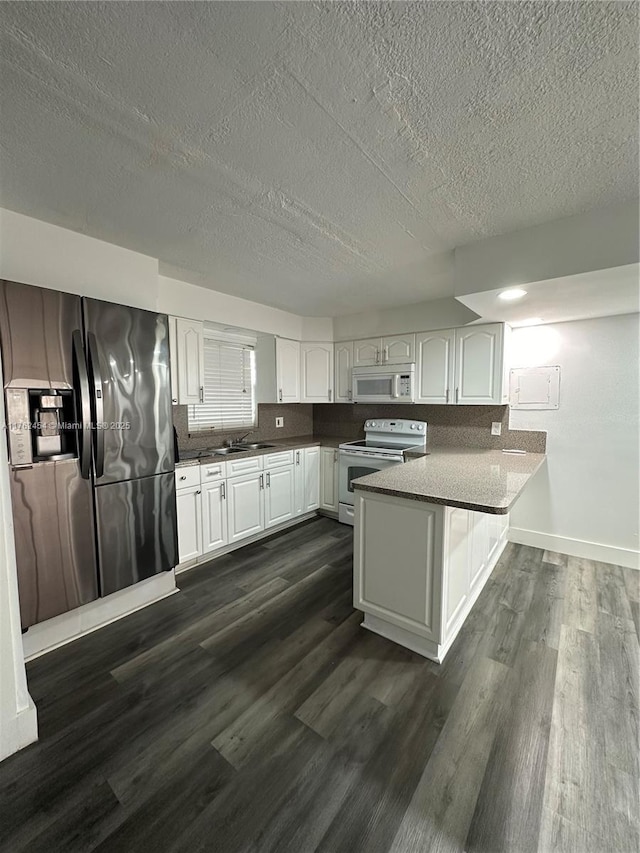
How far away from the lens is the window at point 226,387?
12.0 ft

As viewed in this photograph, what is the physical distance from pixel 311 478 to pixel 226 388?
4.67 ft

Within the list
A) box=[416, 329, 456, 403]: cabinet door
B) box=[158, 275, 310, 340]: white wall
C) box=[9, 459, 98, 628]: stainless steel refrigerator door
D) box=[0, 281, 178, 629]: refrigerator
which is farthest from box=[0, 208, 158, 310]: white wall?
box=[416, 329, 456, 403]: cabinet door

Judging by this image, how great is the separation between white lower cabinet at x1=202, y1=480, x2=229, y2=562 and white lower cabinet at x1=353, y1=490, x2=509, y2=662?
4.67 ft

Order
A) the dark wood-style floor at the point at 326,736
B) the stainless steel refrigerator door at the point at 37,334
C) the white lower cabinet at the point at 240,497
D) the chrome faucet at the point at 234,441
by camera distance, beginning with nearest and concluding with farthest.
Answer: the dark wood-style floor at the point at 326,736 → the stainless steel refrigerator door at the point at 37,334 → the white lower cabinet at the point at 240,497 → the chrome faucet at the point at 234,441

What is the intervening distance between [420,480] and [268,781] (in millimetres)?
1562

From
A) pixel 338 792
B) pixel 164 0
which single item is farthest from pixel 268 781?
pixel 164 0

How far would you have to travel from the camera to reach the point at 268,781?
1.30m

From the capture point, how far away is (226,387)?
12.7 feet

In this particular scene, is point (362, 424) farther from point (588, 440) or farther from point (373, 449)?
point (588, 440)

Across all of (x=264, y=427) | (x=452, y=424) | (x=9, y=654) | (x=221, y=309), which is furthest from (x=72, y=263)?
(x=452, y=424)

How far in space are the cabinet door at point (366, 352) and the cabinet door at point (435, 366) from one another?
48cm

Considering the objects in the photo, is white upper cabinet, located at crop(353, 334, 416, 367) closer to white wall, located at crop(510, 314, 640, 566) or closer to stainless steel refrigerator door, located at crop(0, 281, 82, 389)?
white wall, located at crop(510, 314, 640, 566)

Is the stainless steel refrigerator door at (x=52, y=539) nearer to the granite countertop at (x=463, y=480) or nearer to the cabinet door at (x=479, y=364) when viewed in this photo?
the granite countertop at (x=463, y=480)

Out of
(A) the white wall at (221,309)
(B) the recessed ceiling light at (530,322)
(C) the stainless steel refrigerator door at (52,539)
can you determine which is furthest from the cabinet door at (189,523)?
(B) the recessed ceiling light at (530,322)
